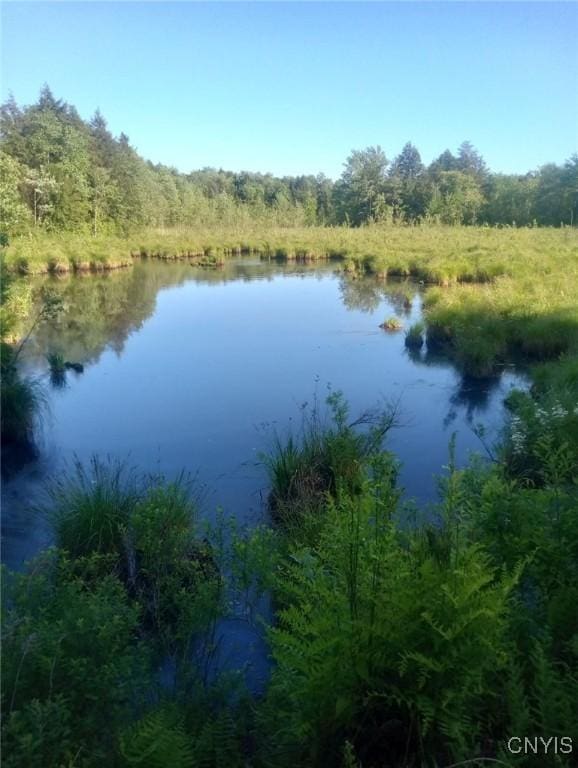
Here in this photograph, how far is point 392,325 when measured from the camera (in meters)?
12.7

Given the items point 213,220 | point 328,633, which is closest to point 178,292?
point 328,633

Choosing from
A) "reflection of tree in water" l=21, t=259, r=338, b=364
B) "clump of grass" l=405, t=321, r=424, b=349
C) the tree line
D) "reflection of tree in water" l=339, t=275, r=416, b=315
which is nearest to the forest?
"clump of grass" l=405, t=321, r=424, b=349

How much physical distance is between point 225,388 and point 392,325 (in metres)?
5.00

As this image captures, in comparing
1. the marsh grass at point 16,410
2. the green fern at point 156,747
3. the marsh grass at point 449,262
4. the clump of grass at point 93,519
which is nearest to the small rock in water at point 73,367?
the marsh grass at point 16,410

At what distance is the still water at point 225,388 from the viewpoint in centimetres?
594

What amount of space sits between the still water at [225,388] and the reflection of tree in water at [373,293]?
8 centimetres

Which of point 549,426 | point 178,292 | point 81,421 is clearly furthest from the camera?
point 178,292

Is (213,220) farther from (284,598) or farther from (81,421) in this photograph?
(284,598)

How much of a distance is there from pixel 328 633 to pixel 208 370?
832cm

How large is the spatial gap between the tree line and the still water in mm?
5934

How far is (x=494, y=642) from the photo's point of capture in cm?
184

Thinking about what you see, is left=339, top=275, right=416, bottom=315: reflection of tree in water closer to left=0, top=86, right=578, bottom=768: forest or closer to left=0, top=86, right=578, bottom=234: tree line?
left=0, top=86, right=578, bottom=768: forest

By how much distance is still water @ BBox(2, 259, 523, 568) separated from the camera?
594 cm

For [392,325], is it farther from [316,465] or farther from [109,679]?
[109,679]
